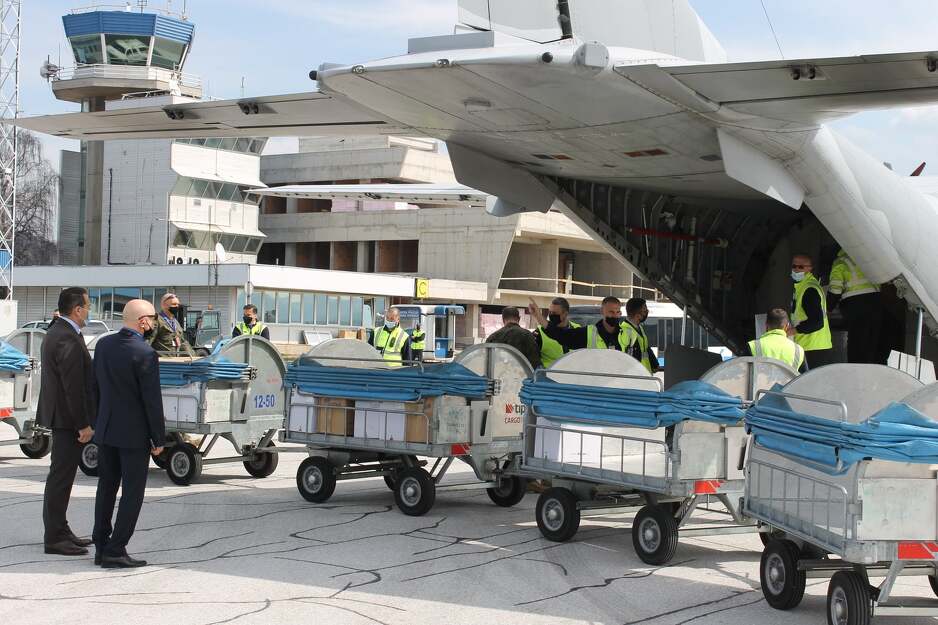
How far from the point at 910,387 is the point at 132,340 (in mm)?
5311

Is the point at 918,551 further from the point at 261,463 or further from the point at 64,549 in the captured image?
the point at 261,463

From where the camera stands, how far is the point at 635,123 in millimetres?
9578

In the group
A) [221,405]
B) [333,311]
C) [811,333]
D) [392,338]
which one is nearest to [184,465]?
[221,405]

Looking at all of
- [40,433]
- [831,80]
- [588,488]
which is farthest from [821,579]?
[40,433]

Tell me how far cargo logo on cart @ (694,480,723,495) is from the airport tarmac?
578 millimetres

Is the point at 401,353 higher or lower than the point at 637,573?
higher

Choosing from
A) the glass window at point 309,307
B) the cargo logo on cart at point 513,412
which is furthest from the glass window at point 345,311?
the cargo logo on cart at point 513,412

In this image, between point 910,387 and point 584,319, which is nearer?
point 910,387

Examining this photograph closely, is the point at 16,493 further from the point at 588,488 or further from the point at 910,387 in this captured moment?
the point at 910,387

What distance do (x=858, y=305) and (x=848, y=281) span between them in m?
0.29

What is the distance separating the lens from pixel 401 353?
15539 mm

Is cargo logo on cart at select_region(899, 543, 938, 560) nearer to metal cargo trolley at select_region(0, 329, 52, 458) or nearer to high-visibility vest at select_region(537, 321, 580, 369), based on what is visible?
high-visibility vest at select_region(537, 321, 580, 369)

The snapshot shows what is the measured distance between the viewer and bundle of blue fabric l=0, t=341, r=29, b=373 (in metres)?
12.8

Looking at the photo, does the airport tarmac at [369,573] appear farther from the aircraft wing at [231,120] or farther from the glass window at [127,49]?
the glass window at [127,49]
